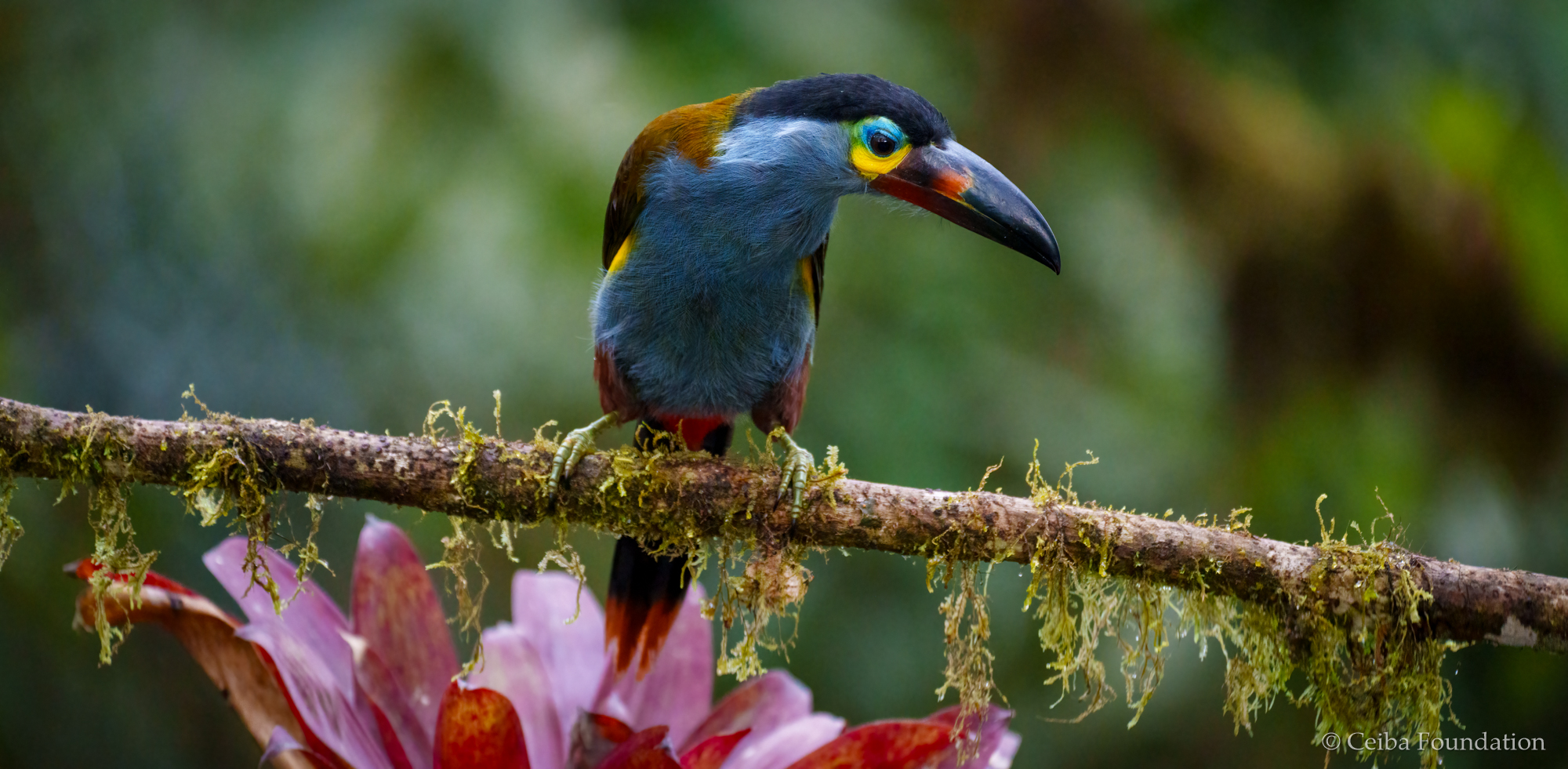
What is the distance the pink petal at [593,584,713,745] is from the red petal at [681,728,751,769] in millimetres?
309

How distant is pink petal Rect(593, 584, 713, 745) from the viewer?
1.68 metres

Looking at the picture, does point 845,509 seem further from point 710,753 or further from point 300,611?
point 300,611

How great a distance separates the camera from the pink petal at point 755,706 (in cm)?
161

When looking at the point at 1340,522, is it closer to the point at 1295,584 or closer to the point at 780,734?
the point at 1295,584

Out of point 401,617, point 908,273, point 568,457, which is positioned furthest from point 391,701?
point 908,273

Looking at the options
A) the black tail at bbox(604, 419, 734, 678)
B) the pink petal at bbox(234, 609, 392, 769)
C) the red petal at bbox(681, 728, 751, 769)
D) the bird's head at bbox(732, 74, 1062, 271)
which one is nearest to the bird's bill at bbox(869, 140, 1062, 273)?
the bird's head at bbox(732, 74, 1062, 271)

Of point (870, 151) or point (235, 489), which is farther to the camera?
point (870, 151)

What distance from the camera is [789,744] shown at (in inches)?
56.7

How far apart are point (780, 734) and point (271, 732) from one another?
2.13 ft

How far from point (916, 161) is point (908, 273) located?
1.30 meters

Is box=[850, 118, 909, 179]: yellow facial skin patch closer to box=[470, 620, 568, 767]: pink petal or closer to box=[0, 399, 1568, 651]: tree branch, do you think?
box=[0, 399, 1568, 651]: tree branch

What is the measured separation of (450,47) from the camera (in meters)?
3.04

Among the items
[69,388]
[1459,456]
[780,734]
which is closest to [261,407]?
[69,388]

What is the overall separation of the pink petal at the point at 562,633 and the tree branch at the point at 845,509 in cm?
22
